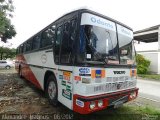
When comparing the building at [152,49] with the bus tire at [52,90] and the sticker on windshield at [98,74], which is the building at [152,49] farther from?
the sticker on windshield at [98,74]

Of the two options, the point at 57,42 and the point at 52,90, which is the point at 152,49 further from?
the point at 57,42

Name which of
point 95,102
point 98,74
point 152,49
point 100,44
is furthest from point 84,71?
point 152,49

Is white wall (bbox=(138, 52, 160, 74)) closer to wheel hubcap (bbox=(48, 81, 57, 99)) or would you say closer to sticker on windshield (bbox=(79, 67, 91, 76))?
wheel hubcap (bbox=(48, 81, 57, 99))

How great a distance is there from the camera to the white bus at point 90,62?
15.0 ft

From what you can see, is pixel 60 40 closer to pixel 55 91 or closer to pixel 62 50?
pixel 62 50

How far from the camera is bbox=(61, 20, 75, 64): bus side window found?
16.2 feet

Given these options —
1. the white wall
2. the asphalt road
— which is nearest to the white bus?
the asphalt road

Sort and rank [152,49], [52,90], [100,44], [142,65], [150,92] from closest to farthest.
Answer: [100,44], [52,90], [150,92], [142,65], [152,49]

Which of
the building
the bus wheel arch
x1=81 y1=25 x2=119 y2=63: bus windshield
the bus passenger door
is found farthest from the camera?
the building

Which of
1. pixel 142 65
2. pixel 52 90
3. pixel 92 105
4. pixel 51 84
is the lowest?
pixel 92 105

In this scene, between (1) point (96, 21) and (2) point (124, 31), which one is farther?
(2) point (124, 31)

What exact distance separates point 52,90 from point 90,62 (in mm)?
2336

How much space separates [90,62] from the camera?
4562 mm

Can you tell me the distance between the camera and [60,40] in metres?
5.64
